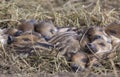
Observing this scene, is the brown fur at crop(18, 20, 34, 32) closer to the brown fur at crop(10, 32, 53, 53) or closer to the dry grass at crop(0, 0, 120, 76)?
the brown fur at crop(10, 32, 53, 53)

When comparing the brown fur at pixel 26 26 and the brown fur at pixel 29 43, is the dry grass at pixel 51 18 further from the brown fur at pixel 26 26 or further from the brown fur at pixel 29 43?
the brown fur at pixel 26 26

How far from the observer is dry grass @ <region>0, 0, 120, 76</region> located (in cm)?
543

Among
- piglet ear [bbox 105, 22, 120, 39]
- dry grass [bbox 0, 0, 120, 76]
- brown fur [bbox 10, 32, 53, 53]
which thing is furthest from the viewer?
piglet ear [bbox 105, 22, 120, 39]

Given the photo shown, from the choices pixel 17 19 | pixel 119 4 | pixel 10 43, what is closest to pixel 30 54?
pixel 10 43

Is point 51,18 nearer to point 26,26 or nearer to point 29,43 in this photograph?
point 26,26

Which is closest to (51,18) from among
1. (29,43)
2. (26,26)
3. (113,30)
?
(26,26)

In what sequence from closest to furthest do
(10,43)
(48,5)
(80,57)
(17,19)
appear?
(80,57) → (10,43) → (17,19) → (48,5)

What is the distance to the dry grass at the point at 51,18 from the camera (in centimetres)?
543

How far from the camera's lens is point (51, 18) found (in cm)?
712

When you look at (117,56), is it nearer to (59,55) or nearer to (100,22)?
(59,55)

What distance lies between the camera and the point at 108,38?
231 inches

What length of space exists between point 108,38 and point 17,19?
1.55 metres

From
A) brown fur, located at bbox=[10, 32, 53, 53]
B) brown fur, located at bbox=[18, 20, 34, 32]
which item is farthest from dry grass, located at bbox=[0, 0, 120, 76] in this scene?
brown fur, located at bbox=[18, 20, 34, 32]

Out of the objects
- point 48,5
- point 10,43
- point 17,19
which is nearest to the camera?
point 10,43
